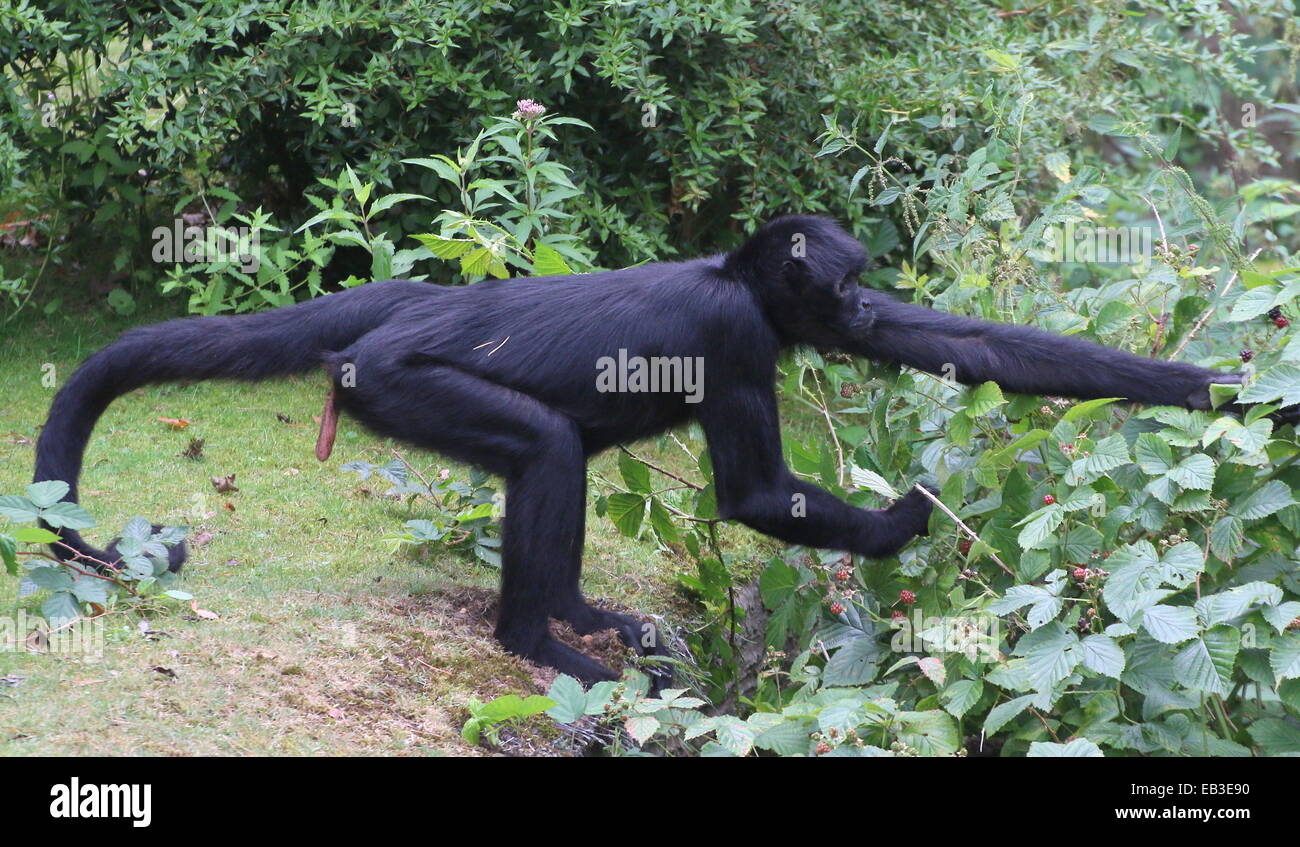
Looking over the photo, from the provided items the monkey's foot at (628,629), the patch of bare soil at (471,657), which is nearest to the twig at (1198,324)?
the monkey's foot at (628,629)

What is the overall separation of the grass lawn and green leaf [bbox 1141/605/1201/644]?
98.0 inches

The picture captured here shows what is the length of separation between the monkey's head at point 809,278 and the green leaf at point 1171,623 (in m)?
1.79

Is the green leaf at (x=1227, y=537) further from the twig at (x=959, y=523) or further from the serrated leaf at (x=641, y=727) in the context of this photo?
the serrated leaf at (x=641, y=727)

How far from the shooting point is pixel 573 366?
18.2 ft

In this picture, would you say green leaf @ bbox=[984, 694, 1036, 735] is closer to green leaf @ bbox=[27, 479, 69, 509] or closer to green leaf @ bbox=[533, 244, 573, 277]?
green leaf @ bbox=[533, 244, 573, 277]

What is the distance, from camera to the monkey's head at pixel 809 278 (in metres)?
5.62

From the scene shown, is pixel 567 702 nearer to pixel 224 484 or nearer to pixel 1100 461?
pixel 1100 461

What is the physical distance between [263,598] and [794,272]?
2.74 meters

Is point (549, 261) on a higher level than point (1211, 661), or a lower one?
higher

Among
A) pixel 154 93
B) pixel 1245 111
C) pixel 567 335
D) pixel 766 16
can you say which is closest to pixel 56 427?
pixel 567 335

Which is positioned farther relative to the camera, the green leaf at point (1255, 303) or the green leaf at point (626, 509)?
the green leaf at point (626, 509)

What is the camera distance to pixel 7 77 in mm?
8008

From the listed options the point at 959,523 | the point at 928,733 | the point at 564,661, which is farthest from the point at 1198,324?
the point at 564,661

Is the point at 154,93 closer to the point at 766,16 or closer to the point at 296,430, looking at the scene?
the point at 296,430
